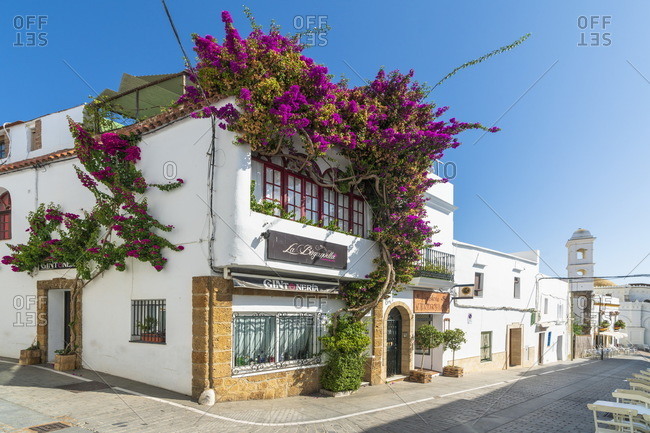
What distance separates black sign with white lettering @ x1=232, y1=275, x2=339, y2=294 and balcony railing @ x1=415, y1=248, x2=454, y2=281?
4598mm

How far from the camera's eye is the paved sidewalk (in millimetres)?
8297

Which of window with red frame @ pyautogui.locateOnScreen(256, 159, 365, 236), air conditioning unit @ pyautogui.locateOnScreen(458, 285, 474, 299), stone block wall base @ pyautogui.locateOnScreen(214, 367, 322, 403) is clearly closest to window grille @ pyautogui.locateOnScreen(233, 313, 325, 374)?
stone block wall base @ pyautogui.locateOnScreen(214, 367, 322, 403)

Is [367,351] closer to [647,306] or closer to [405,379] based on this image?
[405,379]

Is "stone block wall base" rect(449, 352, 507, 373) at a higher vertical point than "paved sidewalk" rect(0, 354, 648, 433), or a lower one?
lower

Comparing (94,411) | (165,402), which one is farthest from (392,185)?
(94,411)

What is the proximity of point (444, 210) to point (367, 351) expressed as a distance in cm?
761

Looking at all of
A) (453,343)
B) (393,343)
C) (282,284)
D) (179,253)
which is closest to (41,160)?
(179,253)

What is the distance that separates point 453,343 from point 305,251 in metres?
9.40

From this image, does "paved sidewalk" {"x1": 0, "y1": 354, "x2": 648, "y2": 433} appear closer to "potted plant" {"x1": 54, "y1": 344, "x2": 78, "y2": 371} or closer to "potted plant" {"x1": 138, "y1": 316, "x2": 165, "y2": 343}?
"potted plant" {"x1": 54, "y1": 344, "x2": 78, "y2": 371}

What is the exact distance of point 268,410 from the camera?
9.95m

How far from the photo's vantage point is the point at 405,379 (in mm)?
16297

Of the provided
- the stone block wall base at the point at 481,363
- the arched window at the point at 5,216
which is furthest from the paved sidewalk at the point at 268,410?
the stone block wall base at the point at 481,363

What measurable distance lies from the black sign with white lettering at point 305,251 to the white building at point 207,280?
4 cm

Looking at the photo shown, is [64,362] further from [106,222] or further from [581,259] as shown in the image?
[581,259]
